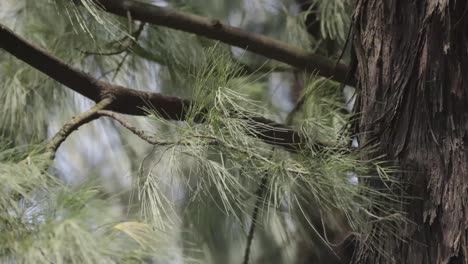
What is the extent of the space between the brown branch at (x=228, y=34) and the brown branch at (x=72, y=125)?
0.27 m

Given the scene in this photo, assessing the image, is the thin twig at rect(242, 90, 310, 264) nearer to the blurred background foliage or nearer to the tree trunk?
the blurred background foliage

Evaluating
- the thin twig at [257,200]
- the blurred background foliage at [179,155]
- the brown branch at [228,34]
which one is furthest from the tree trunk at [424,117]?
the brown branch at [228,34]

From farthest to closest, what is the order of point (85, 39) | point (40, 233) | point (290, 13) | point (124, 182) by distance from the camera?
point (290, 13) < point (124, 182) < point (85, 39) < point (40, 233)

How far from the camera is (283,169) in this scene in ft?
3.08

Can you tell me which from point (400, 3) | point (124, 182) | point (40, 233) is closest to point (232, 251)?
point (124, 182)

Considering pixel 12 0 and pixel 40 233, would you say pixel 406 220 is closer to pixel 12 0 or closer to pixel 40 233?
pixel 40 233

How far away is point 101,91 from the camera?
1116 mm

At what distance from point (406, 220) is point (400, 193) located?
0.11ft

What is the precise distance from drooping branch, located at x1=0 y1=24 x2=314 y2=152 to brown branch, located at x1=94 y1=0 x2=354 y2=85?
238 mm

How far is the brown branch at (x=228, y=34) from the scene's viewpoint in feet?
4.36

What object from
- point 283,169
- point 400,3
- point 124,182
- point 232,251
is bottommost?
point 232,251

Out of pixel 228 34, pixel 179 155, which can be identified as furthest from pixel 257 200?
pixel 228 34

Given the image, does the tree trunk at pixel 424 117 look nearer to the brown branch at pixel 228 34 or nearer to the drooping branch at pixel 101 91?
the drooping branch at pixel 101 91

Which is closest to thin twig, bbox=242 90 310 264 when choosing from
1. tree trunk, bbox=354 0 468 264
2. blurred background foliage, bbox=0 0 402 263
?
blurred background foliage, bbox=0 0 402 263
